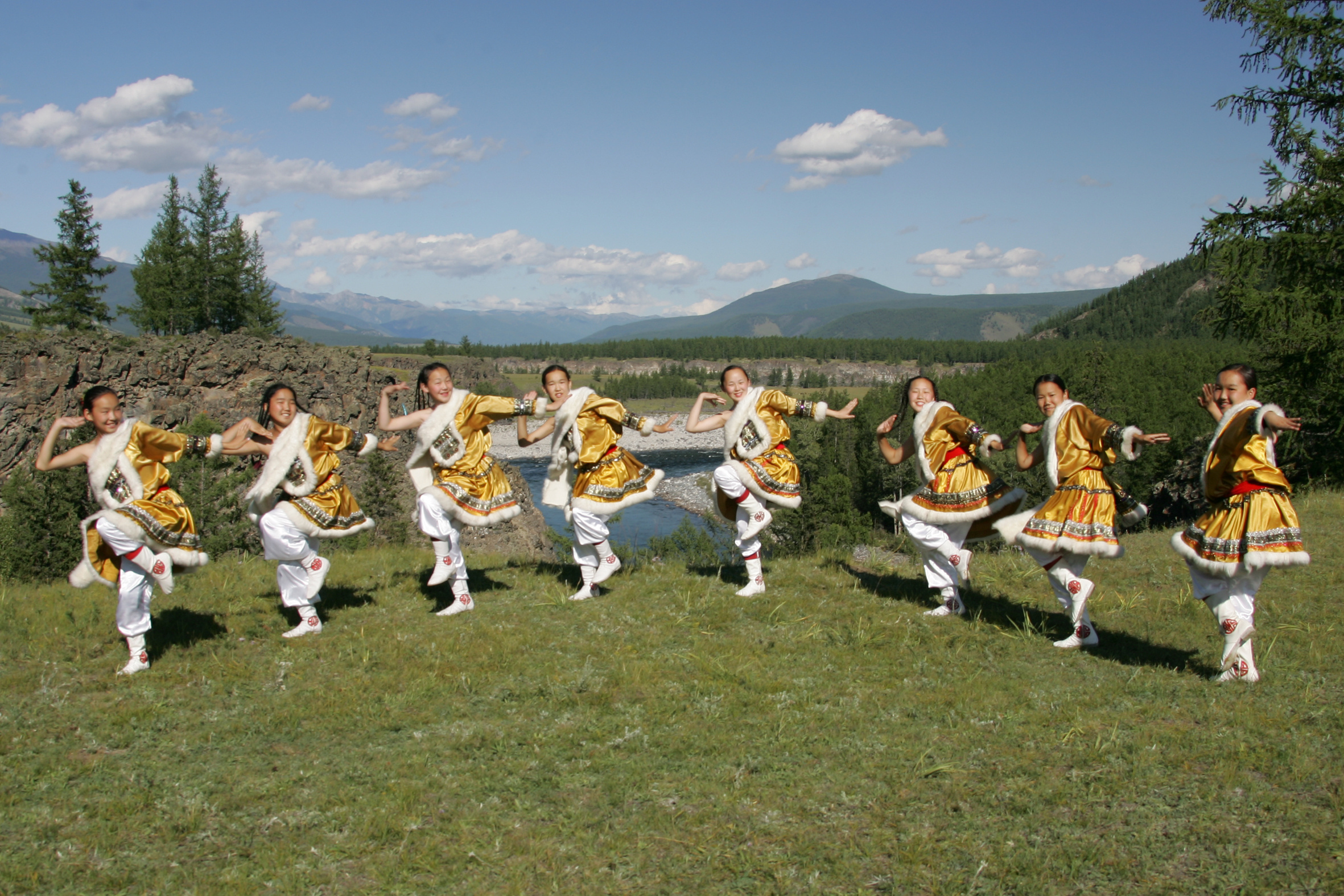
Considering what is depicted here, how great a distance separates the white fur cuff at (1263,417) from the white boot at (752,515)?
485 centimetres

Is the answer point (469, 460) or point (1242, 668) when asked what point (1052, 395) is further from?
point (469, 460)

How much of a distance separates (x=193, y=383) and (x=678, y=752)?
222ft

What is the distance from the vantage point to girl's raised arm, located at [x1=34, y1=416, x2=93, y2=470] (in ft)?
24.0

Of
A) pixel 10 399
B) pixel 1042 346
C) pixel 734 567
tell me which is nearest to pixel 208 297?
pixel 10 399

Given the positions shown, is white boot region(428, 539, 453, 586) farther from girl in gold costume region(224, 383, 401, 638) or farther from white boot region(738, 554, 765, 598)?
white boot region(738, 554, 765, 598)

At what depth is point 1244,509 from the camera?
665 cm

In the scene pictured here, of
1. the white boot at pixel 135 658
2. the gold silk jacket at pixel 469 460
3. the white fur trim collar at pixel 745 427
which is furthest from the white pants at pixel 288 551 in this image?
the white fur trim collar at pixel 745 427

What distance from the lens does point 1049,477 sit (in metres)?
8.02

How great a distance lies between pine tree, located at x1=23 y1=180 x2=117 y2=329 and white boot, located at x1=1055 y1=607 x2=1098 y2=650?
74.4 metres

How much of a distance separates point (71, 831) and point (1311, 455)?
85.0 ft

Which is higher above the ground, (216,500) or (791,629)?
(791,629)

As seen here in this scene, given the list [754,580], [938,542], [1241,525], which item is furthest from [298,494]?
[1241,525]

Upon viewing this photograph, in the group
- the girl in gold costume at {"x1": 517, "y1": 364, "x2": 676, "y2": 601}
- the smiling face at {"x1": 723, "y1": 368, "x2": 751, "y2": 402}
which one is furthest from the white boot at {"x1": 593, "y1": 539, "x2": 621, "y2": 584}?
the smiling face at {"x1": 723, "y1": 368, "x2": 751, "y2": 402}

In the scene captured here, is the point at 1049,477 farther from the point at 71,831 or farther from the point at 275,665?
the point at 71,831
